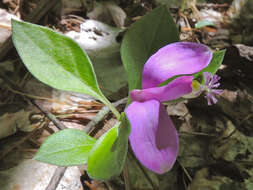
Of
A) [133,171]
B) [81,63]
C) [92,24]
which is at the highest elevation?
[81,63]

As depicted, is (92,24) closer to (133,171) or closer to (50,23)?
(50,23)

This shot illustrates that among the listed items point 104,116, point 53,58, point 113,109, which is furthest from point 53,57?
point 104,116

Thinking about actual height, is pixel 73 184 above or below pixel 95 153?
below

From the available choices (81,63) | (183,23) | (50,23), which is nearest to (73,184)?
(81,63)

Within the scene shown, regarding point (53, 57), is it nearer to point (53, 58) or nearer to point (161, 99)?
point (53, 58)

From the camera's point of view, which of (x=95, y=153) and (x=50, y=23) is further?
(x=50, y=23)

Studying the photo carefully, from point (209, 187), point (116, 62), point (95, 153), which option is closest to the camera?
point (95, 153)

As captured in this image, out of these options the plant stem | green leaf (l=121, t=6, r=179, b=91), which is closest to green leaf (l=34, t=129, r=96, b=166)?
the plant stem
